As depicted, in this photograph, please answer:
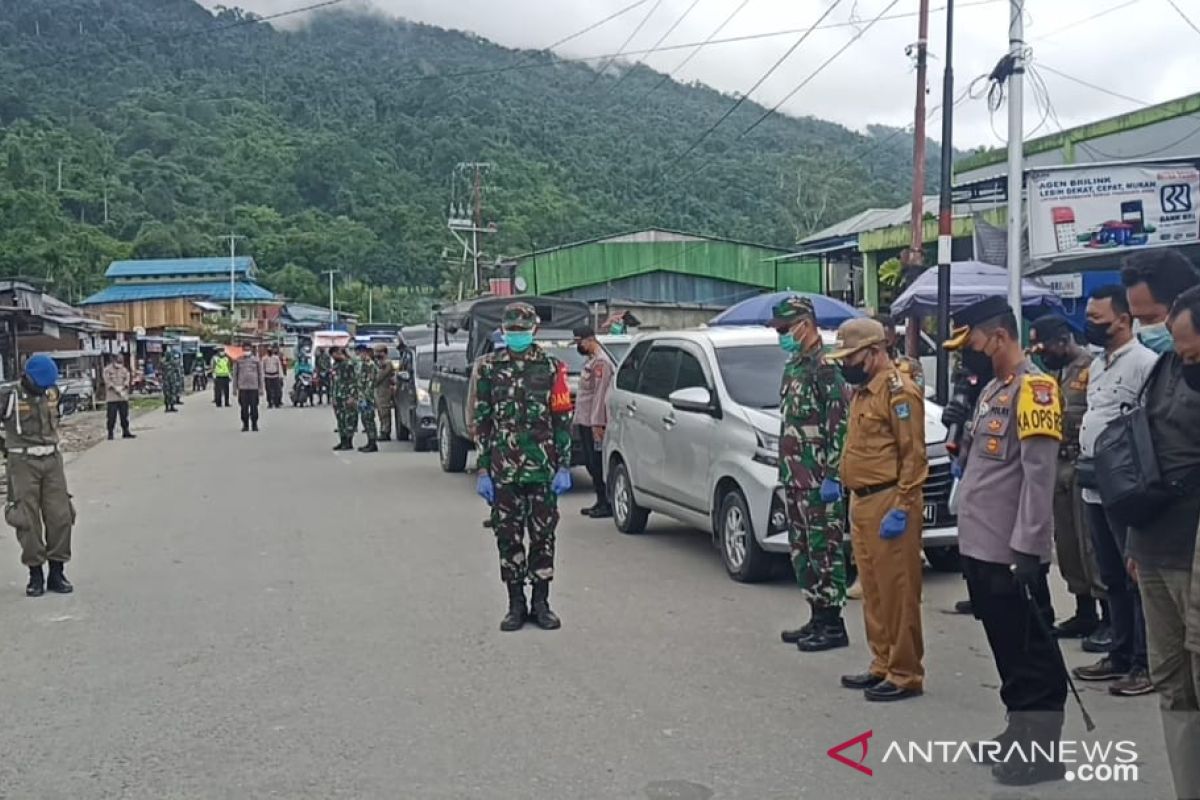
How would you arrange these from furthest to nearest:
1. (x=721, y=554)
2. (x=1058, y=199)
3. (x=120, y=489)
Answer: (x=120, y=489) → (x=1058, y=199) → (x=721, y=554)

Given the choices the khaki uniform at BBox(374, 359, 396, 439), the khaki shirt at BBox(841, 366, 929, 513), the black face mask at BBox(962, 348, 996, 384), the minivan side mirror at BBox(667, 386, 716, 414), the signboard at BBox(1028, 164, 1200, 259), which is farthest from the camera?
the khaki uniform at BBox(374, 359, 396, 439)

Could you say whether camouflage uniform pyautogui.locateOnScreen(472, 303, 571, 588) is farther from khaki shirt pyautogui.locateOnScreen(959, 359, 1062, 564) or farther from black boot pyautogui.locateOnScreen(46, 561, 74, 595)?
black boot pyautogui.locateOnScreen(46, 561, 74, 595)

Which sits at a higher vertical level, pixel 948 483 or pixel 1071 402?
pixel 1071 402

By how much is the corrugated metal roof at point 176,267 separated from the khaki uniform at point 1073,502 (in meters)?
80.4

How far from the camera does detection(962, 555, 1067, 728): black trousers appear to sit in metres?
4.90

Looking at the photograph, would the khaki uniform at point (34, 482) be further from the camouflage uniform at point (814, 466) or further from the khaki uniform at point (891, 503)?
the khaki uniform at point (891, 503)

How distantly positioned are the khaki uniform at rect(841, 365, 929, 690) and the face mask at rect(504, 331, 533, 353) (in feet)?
7.41

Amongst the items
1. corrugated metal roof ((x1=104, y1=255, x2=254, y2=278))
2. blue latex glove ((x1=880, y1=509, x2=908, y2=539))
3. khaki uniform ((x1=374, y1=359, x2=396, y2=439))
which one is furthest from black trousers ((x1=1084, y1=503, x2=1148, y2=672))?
corrugated metal roof ((x1=104, y1=255, x2=254, y2=278))

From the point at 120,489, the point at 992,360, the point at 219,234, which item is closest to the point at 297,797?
the point at 992,360

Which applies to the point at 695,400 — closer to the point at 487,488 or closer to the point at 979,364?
the point at 487,488

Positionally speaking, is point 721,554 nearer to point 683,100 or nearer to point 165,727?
point 165,727

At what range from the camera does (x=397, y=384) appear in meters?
21.9

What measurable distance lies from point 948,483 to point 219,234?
90219 millimetres

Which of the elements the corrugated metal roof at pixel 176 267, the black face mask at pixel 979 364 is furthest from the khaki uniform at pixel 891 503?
the corrugated metal roof at pixel 176 267
